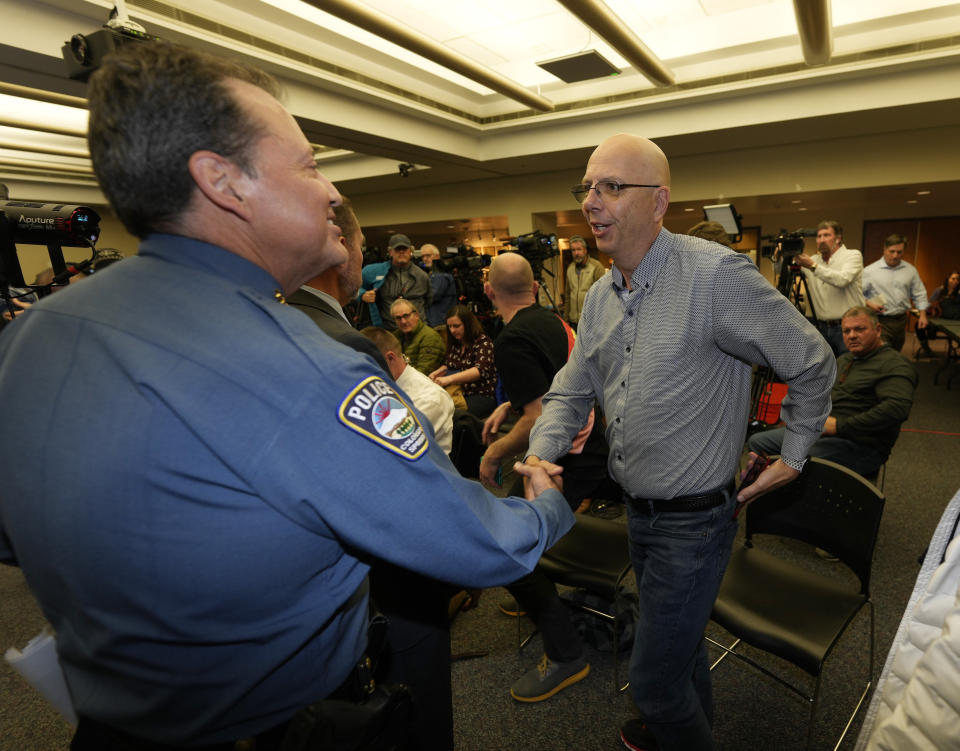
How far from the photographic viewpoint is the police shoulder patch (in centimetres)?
62

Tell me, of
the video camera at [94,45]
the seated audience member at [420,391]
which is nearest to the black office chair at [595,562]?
the seated audience member at [420,391]

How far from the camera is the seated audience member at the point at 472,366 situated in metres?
4.18

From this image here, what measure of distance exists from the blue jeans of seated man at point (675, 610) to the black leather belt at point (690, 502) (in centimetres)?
1

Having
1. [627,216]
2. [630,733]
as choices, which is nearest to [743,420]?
[627,216]

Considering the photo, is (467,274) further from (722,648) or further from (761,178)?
(722,648)

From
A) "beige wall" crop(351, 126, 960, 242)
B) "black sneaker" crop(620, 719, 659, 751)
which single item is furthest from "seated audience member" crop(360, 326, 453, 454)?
"beige wall" crop(351, 126, 960, 242)

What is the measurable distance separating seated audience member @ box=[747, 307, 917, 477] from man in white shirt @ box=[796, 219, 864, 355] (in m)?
1.65

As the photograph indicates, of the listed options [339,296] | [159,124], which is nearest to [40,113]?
[339,296]

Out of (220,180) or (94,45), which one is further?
(94,45)

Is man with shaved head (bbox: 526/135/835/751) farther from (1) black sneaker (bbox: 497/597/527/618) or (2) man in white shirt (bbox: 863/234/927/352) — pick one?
(2) man in white shirt (bbox: 863/234/927/352)

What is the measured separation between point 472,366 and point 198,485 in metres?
3.77

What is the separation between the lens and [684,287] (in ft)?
4.32

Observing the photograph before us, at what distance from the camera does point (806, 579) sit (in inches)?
73.0

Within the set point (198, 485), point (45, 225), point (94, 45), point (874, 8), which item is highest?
point (874, 8)
